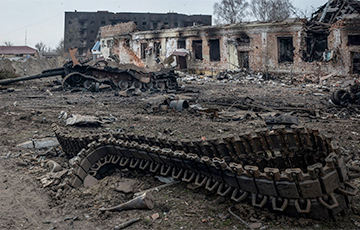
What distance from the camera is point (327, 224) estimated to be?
3.19 meters

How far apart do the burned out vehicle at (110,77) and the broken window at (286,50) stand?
9.34m

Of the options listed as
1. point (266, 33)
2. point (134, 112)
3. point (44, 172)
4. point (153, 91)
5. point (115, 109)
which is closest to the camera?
point (44, 172)

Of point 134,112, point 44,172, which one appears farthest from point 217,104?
point 44,172

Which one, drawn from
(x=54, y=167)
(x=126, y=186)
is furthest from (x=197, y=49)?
(x=126, y=186)

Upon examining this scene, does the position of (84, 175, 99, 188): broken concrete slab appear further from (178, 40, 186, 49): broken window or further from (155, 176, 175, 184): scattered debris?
(178, 40, 186, 49): broken window

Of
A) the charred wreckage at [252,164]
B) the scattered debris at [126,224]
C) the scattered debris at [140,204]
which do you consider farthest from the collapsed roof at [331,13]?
the scattered debris at [126,224]

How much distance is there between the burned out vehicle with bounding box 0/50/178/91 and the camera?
1820 cm

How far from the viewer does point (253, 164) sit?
439cm

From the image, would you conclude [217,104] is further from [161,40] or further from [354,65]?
[161,40]

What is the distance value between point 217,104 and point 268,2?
35.2 metres

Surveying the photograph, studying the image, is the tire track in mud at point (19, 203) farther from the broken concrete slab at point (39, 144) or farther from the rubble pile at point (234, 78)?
the rubble pile at point (234, 78)

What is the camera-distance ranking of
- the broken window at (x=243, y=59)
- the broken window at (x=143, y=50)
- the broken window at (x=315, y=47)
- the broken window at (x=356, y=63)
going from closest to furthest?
the broken window at (x=356, y=63)
the broken window at (x=315, y=47)
the broken window at (x=243, y=59)
the broken window at (x=143, y=50)

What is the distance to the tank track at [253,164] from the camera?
124 inches

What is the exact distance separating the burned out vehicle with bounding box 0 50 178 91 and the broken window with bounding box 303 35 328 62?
9925 mm
